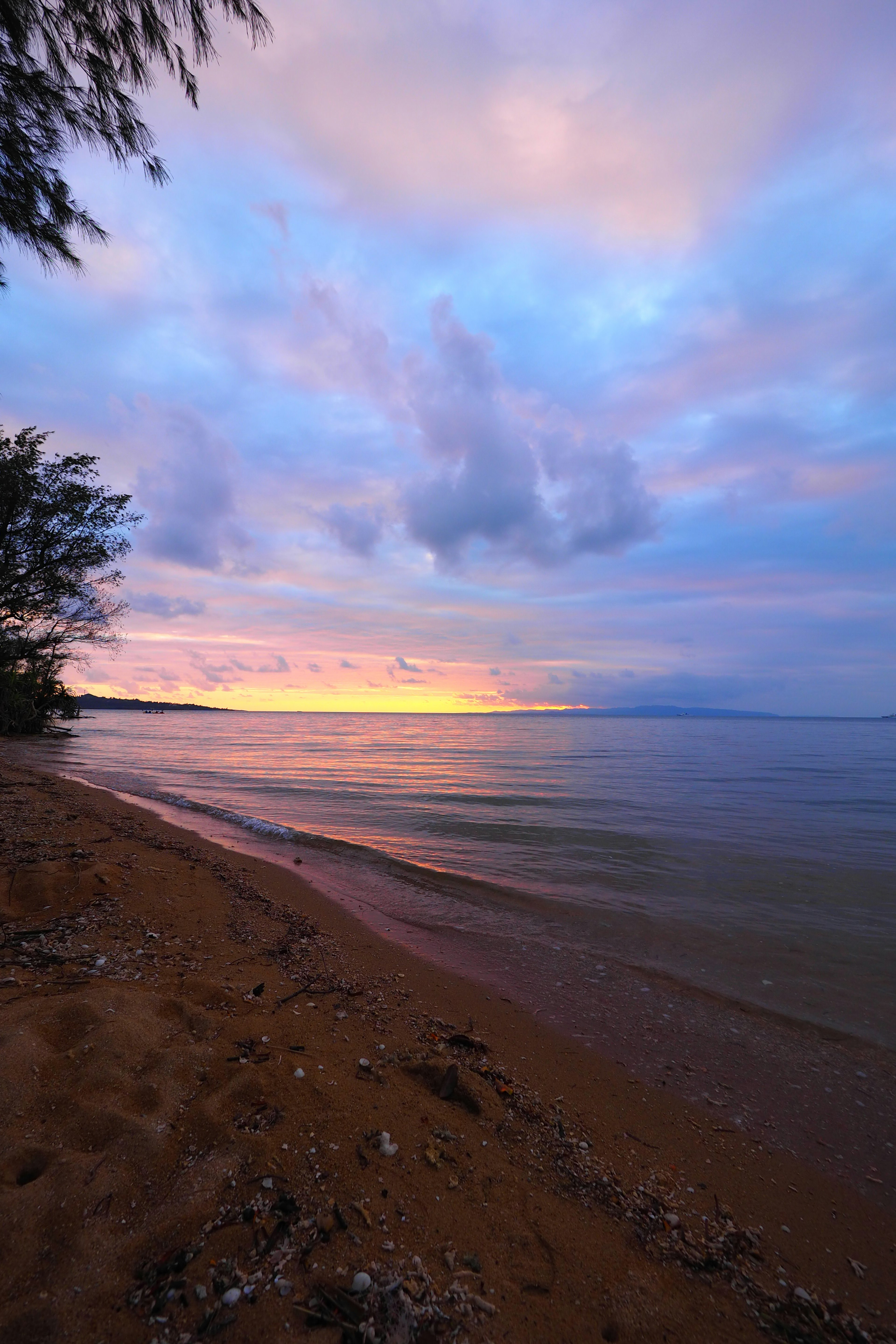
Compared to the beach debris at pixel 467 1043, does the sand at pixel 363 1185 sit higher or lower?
higher

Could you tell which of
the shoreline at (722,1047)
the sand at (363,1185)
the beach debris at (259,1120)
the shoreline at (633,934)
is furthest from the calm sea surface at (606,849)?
the beach debris at (259,1120)

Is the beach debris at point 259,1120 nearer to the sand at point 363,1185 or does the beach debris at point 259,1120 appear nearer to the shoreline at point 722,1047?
the sand at point 363,1185

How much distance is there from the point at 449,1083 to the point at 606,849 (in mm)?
9512

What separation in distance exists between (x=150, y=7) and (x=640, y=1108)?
10864mm

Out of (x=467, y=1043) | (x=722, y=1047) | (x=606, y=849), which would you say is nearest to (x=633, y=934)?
(x=722, y=1047)

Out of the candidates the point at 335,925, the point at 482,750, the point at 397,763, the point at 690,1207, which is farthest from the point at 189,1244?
the point at 482,750

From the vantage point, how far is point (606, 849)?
12.5 m

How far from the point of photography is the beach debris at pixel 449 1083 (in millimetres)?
3715

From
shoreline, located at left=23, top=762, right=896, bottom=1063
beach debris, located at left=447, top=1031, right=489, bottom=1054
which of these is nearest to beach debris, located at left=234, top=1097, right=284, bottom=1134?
beach debris, located at left=447, top=1031, right=489, bottom=1054

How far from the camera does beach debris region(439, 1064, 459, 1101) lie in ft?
12.2

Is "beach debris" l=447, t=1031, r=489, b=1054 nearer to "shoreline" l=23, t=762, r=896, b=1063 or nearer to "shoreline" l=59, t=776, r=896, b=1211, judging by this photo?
"shoreline" l=59, t=776, r=896, b=1211

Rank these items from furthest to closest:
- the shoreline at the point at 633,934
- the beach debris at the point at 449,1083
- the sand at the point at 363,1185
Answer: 1. the shoreline at the point at 633,934
2. the beach debris at the point at 449,1083
3. the sand at the point at 363,1185

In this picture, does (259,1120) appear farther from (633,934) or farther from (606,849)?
(606,849)

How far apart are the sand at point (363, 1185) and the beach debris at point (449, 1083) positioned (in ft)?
0.06
